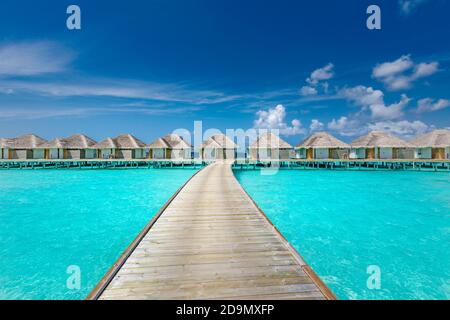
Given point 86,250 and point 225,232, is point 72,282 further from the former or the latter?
point 225,232

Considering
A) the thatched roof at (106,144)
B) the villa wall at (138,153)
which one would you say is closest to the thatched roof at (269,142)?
the villa wall at (138,153)

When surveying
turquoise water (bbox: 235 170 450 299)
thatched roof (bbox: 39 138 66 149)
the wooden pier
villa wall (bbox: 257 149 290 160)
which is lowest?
turquoise water (bbox: 235 170 450 299)

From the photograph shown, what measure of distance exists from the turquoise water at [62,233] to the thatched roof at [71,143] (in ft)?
49.3

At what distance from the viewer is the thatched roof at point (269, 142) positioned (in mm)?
27516

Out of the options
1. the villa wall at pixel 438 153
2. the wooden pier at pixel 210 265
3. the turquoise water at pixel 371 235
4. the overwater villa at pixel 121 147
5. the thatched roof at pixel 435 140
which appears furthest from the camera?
the overwater villa at pixel 121 147

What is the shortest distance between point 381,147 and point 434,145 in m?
4.97

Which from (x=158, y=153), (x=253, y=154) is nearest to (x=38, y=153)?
(x=158, y=153)

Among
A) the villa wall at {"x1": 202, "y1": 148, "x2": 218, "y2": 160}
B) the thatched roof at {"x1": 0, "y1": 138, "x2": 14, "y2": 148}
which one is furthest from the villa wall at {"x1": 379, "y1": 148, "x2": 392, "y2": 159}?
the thatched roof at {"x1": 0, "y1": 138, "x2": 14, "y2": 148}

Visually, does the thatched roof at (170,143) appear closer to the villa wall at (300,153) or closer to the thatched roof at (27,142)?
the thatched roof at (27,142)

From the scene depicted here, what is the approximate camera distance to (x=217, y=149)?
99.7ft

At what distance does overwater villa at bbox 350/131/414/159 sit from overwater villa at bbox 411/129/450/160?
32.0 inches

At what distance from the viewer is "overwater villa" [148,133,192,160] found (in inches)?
1158

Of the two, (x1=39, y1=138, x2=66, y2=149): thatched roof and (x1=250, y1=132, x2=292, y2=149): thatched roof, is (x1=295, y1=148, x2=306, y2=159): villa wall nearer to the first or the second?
(x1=250, y1=132, x2=292, y2=149): thatched roof
